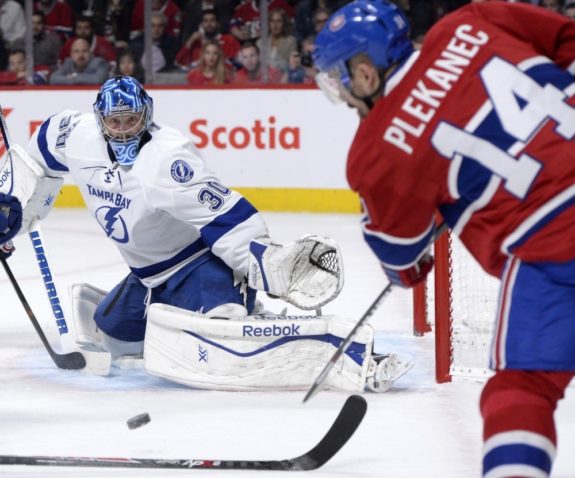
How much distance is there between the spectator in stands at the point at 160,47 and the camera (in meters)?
7.41

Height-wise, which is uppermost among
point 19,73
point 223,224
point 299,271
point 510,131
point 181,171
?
point 510,131

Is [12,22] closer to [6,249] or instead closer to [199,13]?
[199,13]

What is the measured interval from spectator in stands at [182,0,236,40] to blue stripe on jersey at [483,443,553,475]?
5737mm

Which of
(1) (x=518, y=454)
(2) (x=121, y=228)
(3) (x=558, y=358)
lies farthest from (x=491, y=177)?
(2) (x=121, y=228)

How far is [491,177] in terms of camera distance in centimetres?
201

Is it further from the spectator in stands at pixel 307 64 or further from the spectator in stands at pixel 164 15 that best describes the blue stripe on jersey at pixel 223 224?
the spectator in stands at pixel 164 15

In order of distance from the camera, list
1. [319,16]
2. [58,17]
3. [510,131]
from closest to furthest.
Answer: [510,131], [319,16], [58,17]

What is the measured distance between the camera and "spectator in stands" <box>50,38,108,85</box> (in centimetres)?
754

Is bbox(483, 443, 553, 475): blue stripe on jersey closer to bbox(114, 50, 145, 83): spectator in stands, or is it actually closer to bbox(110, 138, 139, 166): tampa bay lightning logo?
bbox(110, 138, 139, 166): tampa bay lightning logo

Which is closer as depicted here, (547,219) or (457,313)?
(547,219)

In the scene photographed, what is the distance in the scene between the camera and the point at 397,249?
6.97 feet

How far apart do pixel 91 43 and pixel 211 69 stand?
0.78 meters

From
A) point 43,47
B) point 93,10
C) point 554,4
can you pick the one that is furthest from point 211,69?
point 554,4

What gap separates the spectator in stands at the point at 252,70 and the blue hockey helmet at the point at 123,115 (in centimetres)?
372
